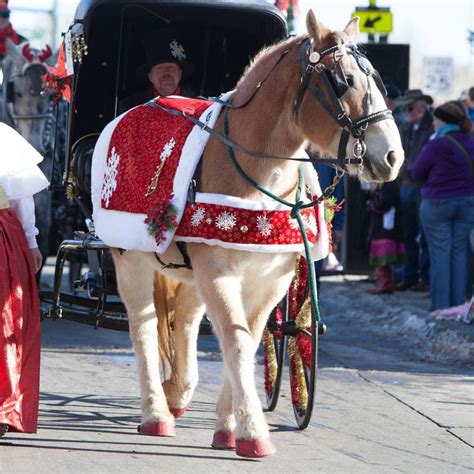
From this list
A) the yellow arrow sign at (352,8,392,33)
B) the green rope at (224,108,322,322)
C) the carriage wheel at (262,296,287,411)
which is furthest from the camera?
the yellow arrow sign at (352,8,392,33)

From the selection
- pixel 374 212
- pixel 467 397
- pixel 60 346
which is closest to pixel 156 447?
pixel 467 397

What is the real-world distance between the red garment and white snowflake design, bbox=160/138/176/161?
854mm

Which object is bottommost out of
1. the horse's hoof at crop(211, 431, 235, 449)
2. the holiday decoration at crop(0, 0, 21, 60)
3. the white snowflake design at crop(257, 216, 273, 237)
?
the horse's hoof at crop(211, 431, 235, 449)

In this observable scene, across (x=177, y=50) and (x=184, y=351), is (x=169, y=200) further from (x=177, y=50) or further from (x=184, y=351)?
(x=177, y=50)

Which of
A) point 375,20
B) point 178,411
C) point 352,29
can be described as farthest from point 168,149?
point 375,20

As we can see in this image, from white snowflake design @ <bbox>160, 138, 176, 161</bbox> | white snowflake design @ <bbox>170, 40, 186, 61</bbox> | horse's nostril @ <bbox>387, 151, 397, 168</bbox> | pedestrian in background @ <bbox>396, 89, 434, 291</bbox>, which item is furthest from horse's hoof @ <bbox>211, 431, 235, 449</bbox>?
pedestrian in background @ <bbox>396, 89, 434, 291</bbox>

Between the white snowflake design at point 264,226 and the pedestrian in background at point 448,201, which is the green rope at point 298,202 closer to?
the white snowflake design at point 264,226

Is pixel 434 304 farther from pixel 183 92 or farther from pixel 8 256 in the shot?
pixel 8 256

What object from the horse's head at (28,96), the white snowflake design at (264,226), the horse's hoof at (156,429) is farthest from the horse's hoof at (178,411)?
the horse's head at (28,96)

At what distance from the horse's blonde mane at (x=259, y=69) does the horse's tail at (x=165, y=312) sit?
4.78ft

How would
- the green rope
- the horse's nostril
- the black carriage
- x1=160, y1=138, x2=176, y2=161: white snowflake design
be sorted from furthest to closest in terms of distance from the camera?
the black carriage
x1=160, y1=138, x2=176, y2=161: white snowflake design
the green rope
the horse's nostril

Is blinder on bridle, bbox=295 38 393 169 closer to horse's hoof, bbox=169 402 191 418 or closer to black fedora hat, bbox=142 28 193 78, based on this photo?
horse's hoof, bbox=169 402 191 418

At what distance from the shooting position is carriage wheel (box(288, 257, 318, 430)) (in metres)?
7.99

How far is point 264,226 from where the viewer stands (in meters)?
6.96
